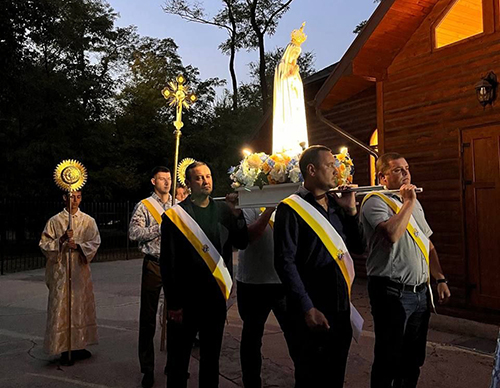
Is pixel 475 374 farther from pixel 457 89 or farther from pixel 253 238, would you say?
pixel 457 89

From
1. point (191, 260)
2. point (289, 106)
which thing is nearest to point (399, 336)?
point (191, 260)

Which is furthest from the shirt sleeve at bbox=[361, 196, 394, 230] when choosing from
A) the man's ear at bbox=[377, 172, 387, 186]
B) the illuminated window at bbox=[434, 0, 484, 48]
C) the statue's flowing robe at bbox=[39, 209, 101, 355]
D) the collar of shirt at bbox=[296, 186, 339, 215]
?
the illuminated window at bbox=[434, 0, 484, 48]

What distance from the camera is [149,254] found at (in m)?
4.81

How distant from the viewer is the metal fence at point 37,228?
14773mm

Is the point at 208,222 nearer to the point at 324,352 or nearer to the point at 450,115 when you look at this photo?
the point at 324,352

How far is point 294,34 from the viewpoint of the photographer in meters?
4.25

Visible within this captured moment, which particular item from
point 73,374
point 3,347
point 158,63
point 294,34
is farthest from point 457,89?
point 158,63

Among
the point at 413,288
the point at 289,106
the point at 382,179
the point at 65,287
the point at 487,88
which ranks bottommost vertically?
the point at 65,287

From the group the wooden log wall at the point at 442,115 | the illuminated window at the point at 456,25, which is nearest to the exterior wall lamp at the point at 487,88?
the wooden log wall at the point at 442,115

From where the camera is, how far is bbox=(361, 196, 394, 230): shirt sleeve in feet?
11.7

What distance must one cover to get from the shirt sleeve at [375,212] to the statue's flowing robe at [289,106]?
833mm

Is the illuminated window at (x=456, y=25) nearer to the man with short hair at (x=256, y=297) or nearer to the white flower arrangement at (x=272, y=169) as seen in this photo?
the white flower arrangement at (x=272, y=169)

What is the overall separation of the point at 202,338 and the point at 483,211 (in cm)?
461

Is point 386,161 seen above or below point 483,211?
above
